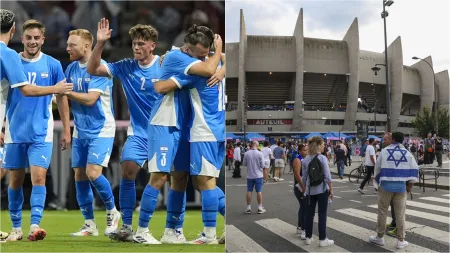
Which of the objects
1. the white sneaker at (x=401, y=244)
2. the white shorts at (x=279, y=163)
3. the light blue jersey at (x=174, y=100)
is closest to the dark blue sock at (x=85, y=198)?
the light blue jersey at (x=174, y=100)

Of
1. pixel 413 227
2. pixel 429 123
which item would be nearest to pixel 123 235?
pixel 413 227

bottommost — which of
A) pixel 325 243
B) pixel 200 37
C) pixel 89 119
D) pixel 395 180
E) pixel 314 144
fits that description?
pixel 325 243

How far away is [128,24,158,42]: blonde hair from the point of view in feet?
7.46

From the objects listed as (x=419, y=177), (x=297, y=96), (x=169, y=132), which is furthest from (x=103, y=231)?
(x=419, y=177)

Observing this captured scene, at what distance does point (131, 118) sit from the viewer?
2309mm

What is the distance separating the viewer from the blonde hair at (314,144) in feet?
8.09

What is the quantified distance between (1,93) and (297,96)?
1.64 metres

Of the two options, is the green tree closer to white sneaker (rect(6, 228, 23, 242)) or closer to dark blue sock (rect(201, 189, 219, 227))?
dark blue sock (rect(201, 189, 219, 227))

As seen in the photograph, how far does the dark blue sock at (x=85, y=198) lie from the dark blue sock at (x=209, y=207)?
0.65 meters

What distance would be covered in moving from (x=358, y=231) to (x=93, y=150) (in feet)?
5.84

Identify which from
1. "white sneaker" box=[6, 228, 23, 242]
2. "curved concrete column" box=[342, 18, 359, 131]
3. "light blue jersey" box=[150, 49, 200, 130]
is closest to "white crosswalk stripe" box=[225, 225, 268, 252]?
"light blue jersey" box=[150, 49, 200, 130]

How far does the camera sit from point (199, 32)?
2.27 meters

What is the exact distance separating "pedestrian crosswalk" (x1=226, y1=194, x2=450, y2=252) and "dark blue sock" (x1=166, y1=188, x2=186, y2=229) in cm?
36

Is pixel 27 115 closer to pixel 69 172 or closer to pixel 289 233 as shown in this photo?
pixel 69 172
